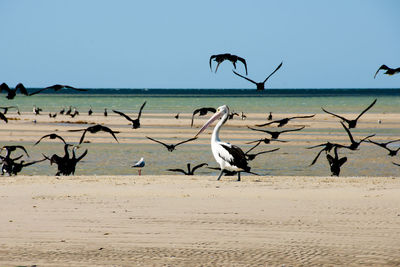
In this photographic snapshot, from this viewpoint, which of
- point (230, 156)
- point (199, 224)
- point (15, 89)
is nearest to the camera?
point (199, 224)

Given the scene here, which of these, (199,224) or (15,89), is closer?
(199,224)

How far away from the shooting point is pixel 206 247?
7.17m

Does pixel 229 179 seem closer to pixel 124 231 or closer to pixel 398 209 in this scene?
pixel 398 209

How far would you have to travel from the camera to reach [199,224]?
8406 millimetres

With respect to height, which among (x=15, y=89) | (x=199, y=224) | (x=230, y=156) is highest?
(x=15, y=89)

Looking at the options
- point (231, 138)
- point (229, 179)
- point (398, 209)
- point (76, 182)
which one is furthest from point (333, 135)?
point (398, 209)

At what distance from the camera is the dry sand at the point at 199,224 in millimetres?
6773

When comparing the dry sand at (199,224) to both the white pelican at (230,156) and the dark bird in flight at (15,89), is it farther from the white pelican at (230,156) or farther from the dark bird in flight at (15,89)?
the dark bird in flight at (15,89)
